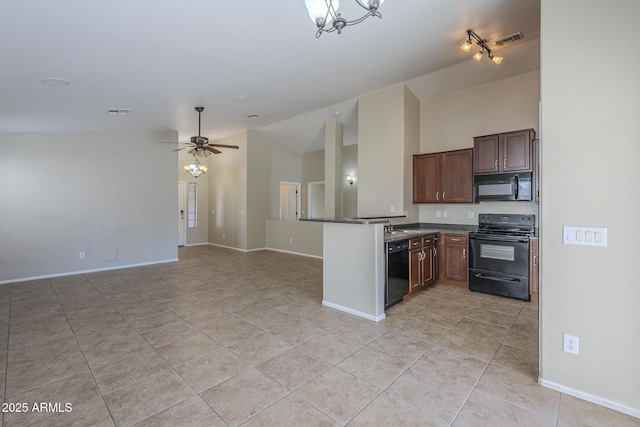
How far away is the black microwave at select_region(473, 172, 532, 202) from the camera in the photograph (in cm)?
424

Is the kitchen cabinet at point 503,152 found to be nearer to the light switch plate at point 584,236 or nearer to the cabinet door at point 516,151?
the cabinet door at point 516,151

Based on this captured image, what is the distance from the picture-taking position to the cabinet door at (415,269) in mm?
4066

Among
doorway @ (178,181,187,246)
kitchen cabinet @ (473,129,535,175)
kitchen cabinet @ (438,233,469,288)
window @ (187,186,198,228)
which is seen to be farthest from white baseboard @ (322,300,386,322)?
window @ (187,186,198,228)

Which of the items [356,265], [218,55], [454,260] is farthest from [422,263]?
[218,55]

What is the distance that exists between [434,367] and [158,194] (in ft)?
20.8

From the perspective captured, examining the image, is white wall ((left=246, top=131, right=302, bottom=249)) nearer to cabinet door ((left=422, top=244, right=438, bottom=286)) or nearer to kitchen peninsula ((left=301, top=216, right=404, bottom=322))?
kitchen peninsula ((left=301, top=216, right=404, bottom=322))

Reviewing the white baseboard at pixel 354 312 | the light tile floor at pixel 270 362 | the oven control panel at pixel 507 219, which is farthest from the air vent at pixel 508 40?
the white baseboard at pixel 354 312

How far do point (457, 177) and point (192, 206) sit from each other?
7.86m

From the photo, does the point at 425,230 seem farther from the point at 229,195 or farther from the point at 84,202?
the point at 84,202

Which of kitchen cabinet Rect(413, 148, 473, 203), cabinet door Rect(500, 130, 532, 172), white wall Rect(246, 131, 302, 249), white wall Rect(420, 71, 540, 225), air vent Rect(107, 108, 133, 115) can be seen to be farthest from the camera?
white wall Rect(246, 131, 302, 249)

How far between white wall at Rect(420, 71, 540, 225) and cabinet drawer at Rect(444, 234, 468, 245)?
0.66 meters

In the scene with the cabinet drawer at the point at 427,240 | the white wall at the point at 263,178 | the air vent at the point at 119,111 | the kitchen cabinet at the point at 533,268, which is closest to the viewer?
the kitchen cabinet at the point at 533,268

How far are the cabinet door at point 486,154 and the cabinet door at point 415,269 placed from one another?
1627mm

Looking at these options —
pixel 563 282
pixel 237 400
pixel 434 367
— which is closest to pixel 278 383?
pixel 237 400
